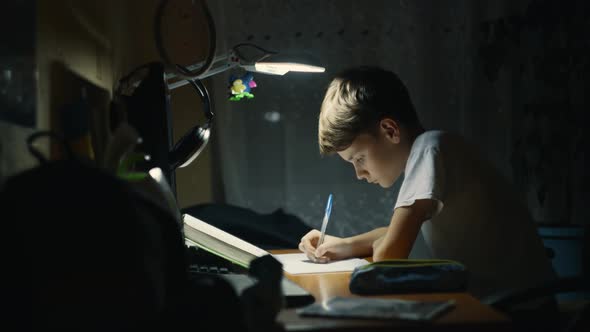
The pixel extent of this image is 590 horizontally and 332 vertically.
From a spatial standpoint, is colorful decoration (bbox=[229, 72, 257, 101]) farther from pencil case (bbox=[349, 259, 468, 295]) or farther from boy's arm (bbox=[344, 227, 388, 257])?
pencil case (bbox=[349, 259, 468, 295])

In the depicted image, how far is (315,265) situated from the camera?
51.3 inches

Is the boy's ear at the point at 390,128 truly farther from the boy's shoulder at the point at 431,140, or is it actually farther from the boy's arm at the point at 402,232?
the boy's arm at the point at 402,232

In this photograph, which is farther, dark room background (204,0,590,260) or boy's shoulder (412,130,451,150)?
dark room background (204,0,590,260)

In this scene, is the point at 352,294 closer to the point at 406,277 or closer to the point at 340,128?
the point at 406,277

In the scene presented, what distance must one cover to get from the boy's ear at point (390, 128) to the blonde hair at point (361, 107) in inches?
0.5

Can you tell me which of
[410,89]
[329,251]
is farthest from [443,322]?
[410,89]

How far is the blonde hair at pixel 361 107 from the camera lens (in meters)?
1.50

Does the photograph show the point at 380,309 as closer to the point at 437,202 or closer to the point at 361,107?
the point at 437,202

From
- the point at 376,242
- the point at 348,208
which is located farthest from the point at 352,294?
the point at 348,208

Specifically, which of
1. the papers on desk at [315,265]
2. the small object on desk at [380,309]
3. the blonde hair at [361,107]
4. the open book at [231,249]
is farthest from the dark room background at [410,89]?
the small object on desk at [380,309]

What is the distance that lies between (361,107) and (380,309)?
803mm

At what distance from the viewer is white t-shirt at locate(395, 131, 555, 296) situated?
1283 mm

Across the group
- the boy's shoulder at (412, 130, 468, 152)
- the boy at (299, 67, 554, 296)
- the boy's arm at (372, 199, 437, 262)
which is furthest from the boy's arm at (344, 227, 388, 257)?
the boy's shoulder at (412, 130, 468, 152)

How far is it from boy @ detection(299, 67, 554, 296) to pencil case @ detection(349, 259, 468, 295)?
0.34 metres
